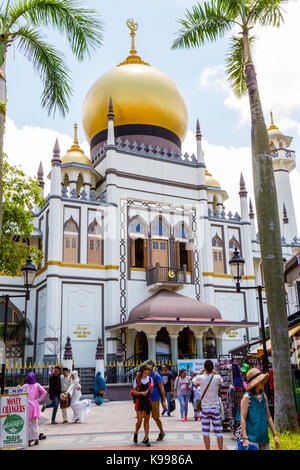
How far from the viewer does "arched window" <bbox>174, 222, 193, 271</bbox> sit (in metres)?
26.5

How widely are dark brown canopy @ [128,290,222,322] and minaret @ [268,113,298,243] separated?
14.8 meters

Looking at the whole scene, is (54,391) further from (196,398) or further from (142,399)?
(142,399)

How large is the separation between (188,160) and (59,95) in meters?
17.7

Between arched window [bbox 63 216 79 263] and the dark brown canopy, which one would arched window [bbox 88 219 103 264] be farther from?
the dark brown canopy

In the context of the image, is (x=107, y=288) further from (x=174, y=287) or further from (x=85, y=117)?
(x=85, y=117)

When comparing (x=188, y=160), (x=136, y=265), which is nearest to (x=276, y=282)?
(x=136, y=265)

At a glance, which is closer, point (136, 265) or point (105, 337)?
point (105, 337)

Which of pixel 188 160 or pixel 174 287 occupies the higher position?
pixel 188 160

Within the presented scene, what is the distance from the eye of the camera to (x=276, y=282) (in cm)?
902

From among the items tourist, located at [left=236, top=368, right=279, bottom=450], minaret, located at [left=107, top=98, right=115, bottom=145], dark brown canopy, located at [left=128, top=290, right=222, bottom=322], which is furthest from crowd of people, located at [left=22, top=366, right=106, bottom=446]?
minaret, located at [left=107, top=98, right=115, bottom=145]

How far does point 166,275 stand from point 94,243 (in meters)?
4.06

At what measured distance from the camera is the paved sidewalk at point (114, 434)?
344 inches

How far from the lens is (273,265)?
29.8ft

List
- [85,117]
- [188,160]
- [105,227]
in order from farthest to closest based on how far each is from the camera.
Result: [85,117] → [188,160] → [105,227]
